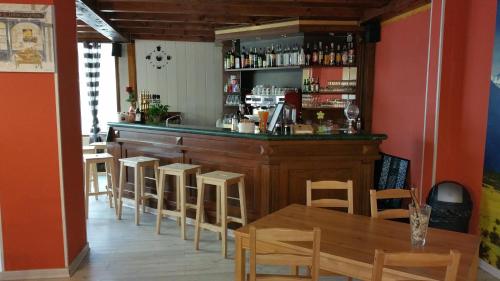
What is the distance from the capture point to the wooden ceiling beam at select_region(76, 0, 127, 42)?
457 cm

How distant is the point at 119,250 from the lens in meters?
3.90

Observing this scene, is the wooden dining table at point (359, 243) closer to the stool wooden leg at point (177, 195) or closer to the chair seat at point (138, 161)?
the stool wooden leg at point (177, 195)

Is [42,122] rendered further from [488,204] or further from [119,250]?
[488,204]

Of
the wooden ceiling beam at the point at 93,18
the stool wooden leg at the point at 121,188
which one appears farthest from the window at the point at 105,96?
the stool wooden leg at the point at 121,188

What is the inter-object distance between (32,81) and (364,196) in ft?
10.5

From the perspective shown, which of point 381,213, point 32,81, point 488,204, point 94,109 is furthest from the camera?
point 94,109

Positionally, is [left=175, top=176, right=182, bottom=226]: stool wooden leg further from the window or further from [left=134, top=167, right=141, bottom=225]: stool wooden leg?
the window

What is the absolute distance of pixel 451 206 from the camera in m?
3.63

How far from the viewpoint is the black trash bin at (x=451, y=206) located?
3.57 meters

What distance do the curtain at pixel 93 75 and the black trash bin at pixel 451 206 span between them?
241 inches

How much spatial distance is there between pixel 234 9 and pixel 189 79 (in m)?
2.86

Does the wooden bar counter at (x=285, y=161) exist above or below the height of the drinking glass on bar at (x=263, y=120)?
below

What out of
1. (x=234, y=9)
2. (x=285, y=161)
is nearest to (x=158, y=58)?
(x=234, y=9)

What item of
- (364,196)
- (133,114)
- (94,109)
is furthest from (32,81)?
(94,109)
